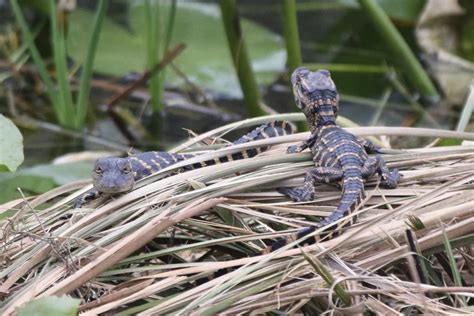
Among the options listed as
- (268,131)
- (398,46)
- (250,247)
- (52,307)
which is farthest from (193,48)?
(52,307)

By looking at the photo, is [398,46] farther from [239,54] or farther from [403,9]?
[403,9]

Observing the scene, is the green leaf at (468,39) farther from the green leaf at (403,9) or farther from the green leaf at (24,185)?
the green leaf at (24,185)

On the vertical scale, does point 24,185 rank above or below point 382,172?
above

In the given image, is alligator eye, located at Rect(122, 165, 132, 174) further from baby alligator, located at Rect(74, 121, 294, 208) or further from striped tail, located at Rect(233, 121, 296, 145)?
striped tail, located at Rect(233, 121, 296, 145)

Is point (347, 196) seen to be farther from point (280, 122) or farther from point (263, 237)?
point (280, 122)

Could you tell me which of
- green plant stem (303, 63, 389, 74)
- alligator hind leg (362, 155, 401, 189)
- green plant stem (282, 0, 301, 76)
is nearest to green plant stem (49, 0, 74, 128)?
green plant stem (282, 0, 301, 76)

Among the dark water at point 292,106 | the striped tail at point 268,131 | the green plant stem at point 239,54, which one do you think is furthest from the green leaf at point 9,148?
the dark water at point 292,106
